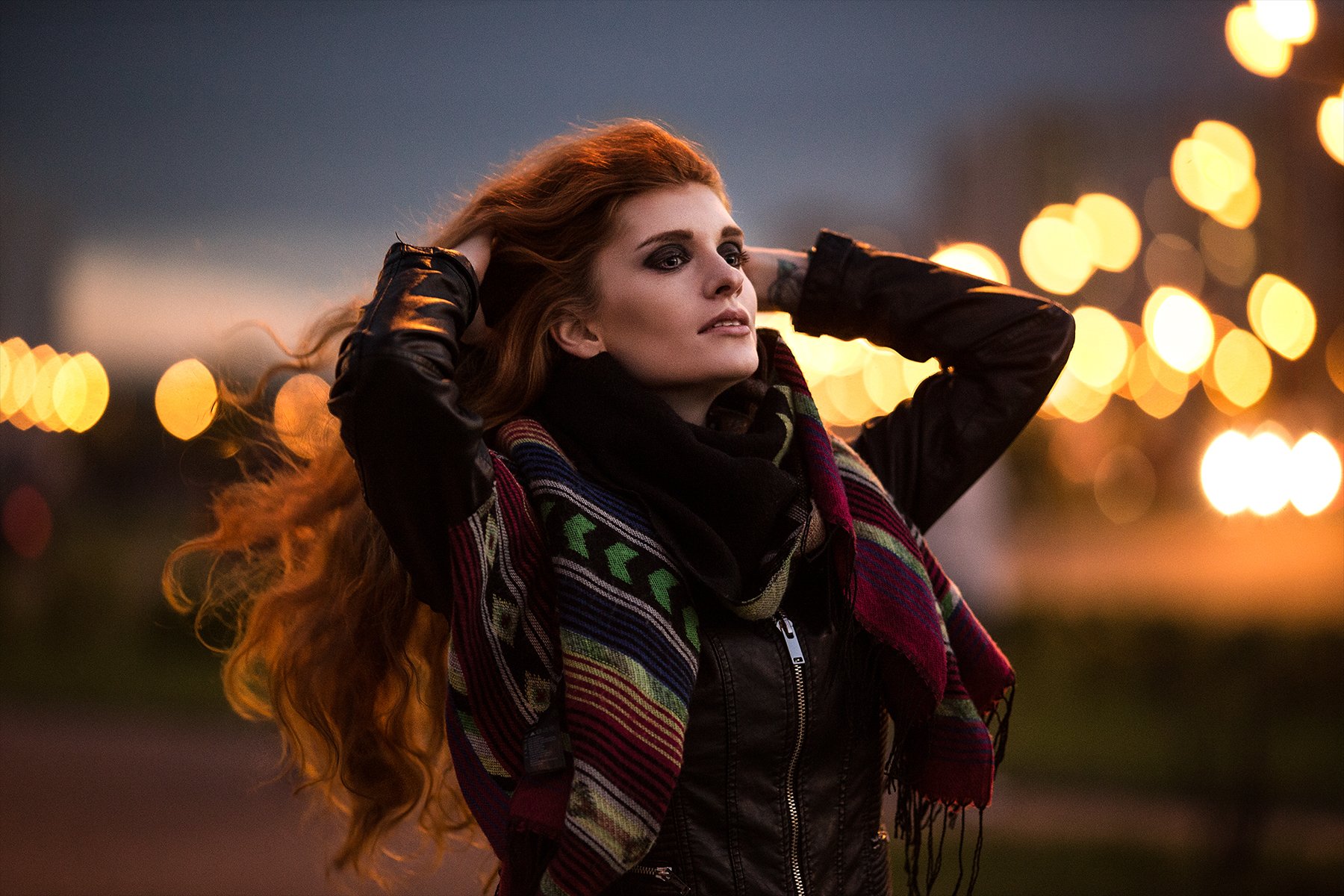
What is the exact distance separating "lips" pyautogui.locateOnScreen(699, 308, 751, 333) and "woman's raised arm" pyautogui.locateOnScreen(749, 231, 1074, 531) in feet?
1.54

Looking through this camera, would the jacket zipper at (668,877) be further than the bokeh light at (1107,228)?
No

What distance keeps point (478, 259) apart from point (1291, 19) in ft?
20.1

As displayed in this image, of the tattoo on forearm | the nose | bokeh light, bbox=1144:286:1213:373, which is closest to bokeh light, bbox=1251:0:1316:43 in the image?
the tattoo on forearm

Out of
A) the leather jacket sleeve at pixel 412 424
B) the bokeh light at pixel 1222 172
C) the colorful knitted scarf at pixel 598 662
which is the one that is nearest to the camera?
the leather jacket sleeve at pixel 412 424

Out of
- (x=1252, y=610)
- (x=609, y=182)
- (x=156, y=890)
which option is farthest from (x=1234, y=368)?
(x=609, y=182)

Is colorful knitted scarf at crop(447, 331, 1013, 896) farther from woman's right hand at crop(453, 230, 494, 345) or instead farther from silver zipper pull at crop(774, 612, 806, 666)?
woman's right hand at crop(453, 230, 494, 345)

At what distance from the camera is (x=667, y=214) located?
2.80 meters

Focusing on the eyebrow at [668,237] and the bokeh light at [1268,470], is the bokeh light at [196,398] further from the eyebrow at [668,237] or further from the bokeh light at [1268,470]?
the bokeh light at [1268,470]

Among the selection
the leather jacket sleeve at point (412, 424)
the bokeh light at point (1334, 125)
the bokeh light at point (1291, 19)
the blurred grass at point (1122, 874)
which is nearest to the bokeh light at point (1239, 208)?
the bokeh light at point (1334, 125)

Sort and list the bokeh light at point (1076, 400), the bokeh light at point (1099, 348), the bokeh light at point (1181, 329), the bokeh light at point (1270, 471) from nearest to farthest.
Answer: the bokeh light at point (1270, 471)
the bokeh light at point (1181, 329)
the bokeh light at point (1099, 348)
the bokeh light at point (1076, 400)

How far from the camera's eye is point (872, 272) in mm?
3232

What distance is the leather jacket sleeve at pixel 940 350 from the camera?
311cm

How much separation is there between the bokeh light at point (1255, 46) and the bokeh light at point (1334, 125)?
1.65ft

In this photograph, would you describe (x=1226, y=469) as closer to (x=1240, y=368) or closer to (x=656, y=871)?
(x=1240, y=368)
